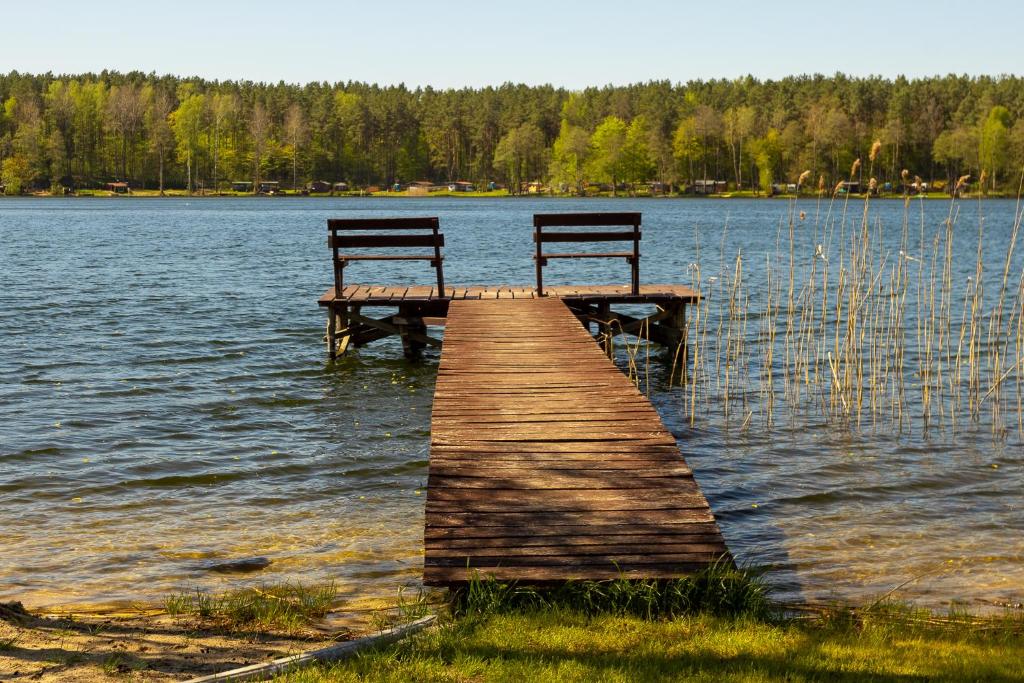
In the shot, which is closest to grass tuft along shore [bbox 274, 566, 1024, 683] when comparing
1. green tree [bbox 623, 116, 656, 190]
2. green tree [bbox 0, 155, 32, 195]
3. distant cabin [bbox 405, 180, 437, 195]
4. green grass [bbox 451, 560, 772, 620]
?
green grass [bbox 451, 560, 772, 620]

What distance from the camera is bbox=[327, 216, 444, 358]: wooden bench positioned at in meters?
15.8

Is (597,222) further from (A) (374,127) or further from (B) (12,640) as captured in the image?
(A) (374,127)

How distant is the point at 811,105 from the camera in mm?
136125

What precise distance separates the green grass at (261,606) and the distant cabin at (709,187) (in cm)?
13648

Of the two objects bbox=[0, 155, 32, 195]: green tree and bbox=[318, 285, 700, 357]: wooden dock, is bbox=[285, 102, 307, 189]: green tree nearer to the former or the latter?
bbox=[0, 155, 32, 195]: green tree

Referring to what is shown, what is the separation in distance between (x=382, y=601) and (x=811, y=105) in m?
139

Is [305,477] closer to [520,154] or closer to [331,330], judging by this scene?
[331,330]

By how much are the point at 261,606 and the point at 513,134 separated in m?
145

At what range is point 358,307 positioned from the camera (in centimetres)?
1669

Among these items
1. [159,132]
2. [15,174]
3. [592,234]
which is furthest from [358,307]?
[15,174]

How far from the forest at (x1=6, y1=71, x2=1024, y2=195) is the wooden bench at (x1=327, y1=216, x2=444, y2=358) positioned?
104024 mm

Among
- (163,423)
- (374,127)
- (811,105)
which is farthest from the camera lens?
(374,127)

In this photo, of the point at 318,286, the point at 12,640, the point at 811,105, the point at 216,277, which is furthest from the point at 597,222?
the point at 811,105

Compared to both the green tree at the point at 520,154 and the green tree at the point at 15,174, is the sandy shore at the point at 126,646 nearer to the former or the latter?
the green tree at the point at 15,174
